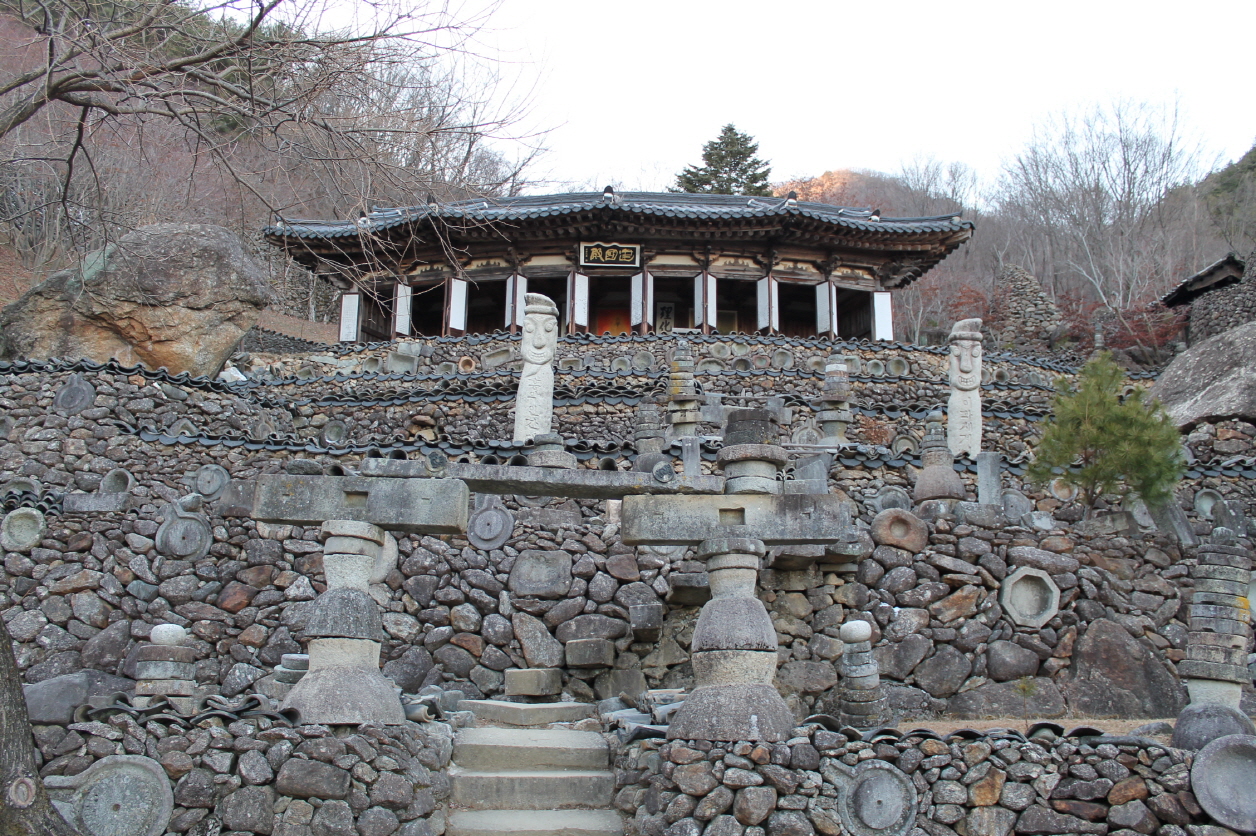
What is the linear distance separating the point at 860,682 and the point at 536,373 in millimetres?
6455

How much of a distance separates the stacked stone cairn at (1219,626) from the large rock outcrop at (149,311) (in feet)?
47.5

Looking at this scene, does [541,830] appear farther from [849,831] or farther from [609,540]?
[609,540]

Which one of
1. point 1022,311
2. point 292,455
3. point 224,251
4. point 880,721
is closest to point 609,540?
point 880,721

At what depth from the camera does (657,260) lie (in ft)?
72.8

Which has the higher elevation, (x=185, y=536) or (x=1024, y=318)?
(x=1024, y=318)

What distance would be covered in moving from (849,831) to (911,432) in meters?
10.2

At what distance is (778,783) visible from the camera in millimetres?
4934

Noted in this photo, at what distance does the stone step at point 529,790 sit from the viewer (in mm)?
5535

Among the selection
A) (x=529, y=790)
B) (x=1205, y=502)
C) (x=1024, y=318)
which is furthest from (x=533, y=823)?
(x=1024, y=318)

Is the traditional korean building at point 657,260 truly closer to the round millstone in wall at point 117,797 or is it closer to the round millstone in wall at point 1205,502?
the round millstone in wall at point 1205,502

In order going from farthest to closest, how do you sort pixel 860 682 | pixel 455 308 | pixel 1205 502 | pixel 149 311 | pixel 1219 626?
1. pixel 455 308
2. pixel 149 311
3. pixel 1205 502
4. pixel 860 682
5. pixel 1219 626

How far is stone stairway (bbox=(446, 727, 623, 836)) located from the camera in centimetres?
530

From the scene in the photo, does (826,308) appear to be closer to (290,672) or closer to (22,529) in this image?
(290,672)

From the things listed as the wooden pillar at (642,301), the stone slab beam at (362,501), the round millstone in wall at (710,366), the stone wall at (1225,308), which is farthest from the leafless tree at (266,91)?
the stone wall at (1225,308)
